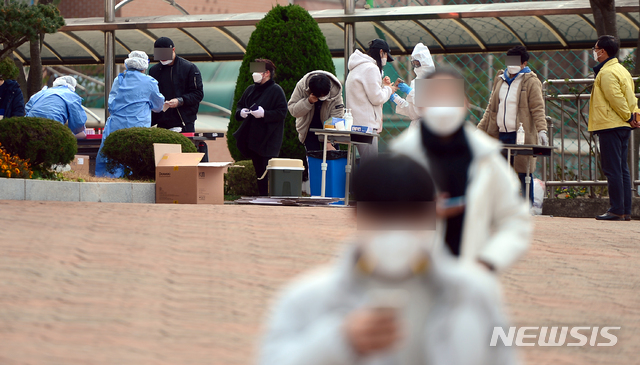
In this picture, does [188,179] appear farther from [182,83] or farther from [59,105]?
[59,105]

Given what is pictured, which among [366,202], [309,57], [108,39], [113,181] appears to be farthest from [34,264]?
[108,39]

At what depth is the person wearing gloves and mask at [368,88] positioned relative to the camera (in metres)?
10.3

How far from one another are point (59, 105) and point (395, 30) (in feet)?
21.1

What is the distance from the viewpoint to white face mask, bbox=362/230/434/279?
1.17 metres

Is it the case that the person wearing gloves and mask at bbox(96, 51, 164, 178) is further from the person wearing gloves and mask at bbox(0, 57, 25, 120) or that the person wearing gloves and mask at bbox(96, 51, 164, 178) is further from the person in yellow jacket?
the person in yellow jacket

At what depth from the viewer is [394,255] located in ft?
3.86

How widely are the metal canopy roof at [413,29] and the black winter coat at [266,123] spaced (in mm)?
5083

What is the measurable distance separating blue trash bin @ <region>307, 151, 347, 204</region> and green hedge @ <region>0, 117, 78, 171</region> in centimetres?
303

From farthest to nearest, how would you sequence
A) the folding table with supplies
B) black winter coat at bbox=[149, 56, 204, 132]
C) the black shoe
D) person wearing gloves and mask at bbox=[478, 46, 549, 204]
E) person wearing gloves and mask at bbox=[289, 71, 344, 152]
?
black winter coat at bbox=[149, 56, 204, 132], person wearing gloves and mask at bbox=[289, 71, 344, 152], the black shoe, person wearing gloves and mask at bbox=[478, 46, 549, 204], the folding table with supplies

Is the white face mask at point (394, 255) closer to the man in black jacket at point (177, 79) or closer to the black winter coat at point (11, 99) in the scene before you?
the man in black jacket at point (177, 79)

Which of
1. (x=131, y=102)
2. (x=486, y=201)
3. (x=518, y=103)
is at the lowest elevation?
(x=486, y=201)

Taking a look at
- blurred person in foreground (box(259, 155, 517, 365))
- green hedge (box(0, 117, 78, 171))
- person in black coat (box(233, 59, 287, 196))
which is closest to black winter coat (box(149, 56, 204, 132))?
person in black coat (box(233, 59, 287, 196))

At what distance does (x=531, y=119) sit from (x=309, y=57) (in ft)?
17.2

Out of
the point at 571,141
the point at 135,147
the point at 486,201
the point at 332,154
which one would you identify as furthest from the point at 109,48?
the point at 486,201
